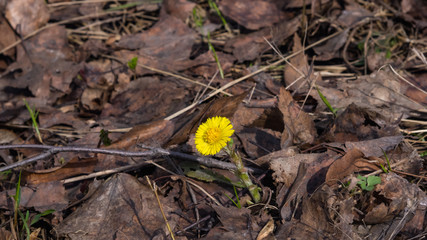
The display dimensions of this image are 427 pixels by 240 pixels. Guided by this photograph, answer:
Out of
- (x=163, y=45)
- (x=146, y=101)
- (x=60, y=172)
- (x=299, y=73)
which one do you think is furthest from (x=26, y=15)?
(x=299, y=73)

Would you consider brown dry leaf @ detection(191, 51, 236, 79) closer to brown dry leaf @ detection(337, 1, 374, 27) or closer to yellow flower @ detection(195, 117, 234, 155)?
brown dry leaf @ detection(337, 1, 374, 27)

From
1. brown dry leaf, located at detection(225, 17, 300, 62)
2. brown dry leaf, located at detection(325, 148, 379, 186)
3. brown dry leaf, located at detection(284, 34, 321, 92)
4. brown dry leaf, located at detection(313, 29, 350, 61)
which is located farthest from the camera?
brown dry leaf, located at detection(225, 17, 300, 62)

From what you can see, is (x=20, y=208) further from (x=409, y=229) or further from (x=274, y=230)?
(x=409, y=229)

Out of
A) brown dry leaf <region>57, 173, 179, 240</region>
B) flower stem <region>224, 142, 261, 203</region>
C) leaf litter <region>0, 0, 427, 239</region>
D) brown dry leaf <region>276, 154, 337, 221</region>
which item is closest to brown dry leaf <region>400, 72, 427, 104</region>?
leaf litter <region>0, 0, 427, 239</region>

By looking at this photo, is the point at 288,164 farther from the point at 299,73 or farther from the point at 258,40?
the point at 258,40

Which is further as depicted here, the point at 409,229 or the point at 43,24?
the point at 43,24

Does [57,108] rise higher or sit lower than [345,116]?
lower

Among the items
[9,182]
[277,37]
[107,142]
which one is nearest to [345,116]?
[277,37]
